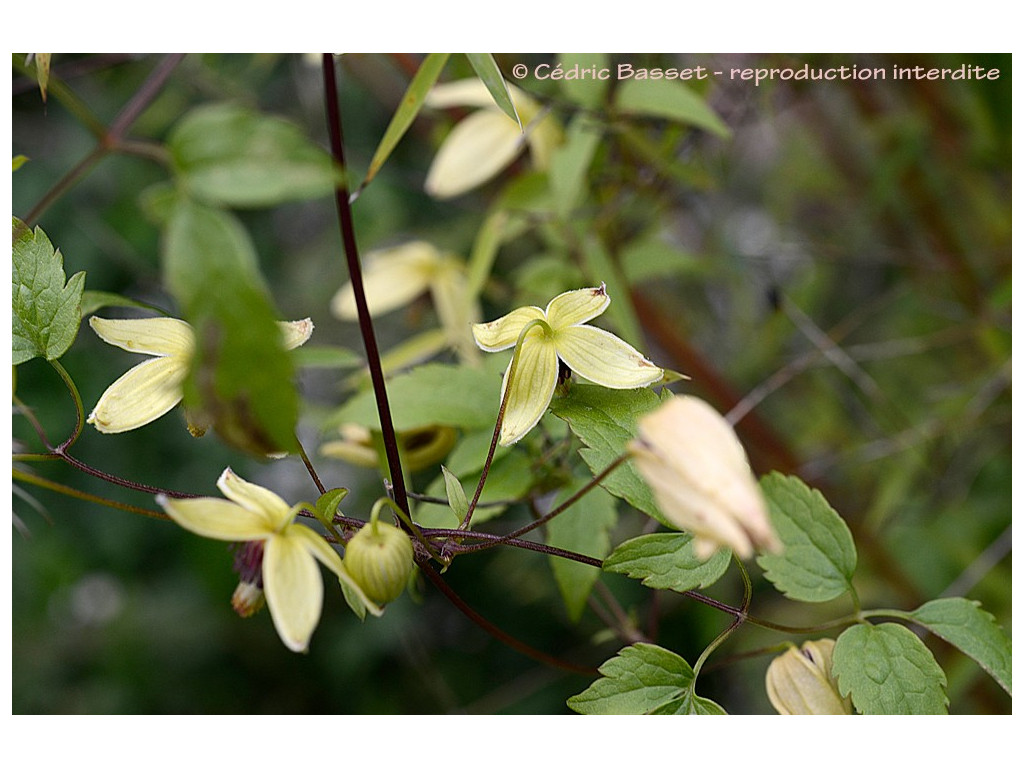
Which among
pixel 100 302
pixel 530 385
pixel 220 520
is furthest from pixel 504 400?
pixel 100 302

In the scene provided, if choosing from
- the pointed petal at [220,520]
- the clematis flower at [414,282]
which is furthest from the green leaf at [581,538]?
the clematis flower at [414,282]

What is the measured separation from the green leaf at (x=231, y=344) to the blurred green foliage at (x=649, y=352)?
0.48 metres

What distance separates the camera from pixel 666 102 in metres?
0.58

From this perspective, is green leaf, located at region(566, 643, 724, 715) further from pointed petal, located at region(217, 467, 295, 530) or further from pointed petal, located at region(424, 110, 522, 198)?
pointed petal, located at region(424, 110, 522, 198)

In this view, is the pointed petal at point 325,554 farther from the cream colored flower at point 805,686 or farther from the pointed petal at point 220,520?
the cream colored flower at point 805,686

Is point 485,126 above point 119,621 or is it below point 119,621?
above

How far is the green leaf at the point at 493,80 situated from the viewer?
366mm

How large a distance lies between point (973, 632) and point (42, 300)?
457 mm

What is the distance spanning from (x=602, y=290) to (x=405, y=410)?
0.15 metres

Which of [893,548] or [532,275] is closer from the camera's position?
[532,275]

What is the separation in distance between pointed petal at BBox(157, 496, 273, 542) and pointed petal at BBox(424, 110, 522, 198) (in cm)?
38
